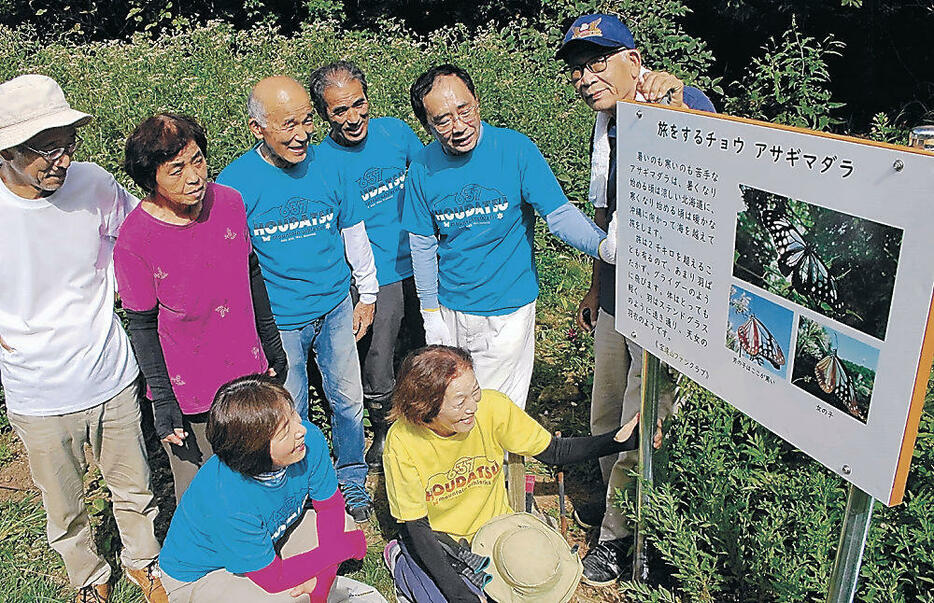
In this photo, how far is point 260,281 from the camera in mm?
3176

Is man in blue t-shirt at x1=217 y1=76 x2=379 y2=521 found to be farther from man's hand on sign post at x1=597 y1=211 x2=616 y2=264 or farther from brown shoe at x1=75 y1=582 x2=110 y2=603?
man's hand on sign post at x1=597 y1=211 x2=616 y2=264

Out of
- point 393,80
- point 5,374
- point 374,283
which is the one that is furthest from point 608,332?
point 393,80

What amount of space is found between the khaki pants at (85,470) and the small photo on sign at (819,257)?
92.3 inches

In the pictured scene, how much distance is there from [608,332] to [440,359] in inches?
35.7

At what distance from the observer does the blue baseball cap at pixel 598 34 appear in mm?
2797

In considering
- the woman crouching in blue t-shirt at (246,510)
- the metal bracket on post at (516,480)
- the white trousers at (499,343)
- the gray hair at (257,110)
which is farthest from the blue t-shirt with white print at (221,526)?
the gray hair at (257,110)

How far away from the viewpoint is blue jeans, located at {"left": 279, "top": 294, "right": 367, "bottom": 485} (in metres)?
3.51

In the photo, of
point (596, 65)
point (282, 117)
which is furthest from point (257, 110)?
point (596, 65)

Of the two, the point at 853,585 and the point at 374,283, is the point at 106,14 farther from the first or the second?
the point at 853,585

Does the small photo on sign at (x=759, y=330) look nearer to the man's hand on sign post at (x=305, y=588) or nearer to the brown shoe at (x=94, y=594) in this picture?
the man's hand on sign post at (x=305, y=588)

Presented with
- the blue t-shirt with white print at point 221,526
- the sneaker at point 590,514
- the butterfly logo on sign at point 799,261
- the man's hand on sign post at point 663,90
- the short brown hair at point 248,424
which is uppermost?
the man's hand on sign post at point 663,90

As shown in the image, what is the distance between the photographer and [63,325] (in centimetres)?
281

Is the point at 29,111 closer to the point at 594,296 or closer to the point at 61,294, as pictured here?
the point at 61,294

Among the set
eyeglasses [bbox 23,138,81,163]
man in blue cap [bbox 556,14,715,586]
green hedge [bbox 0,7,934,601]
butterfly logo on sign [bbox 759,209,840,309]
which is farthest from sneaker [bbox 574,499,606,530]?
eyeglasses [bbox 23,138,81,163]
